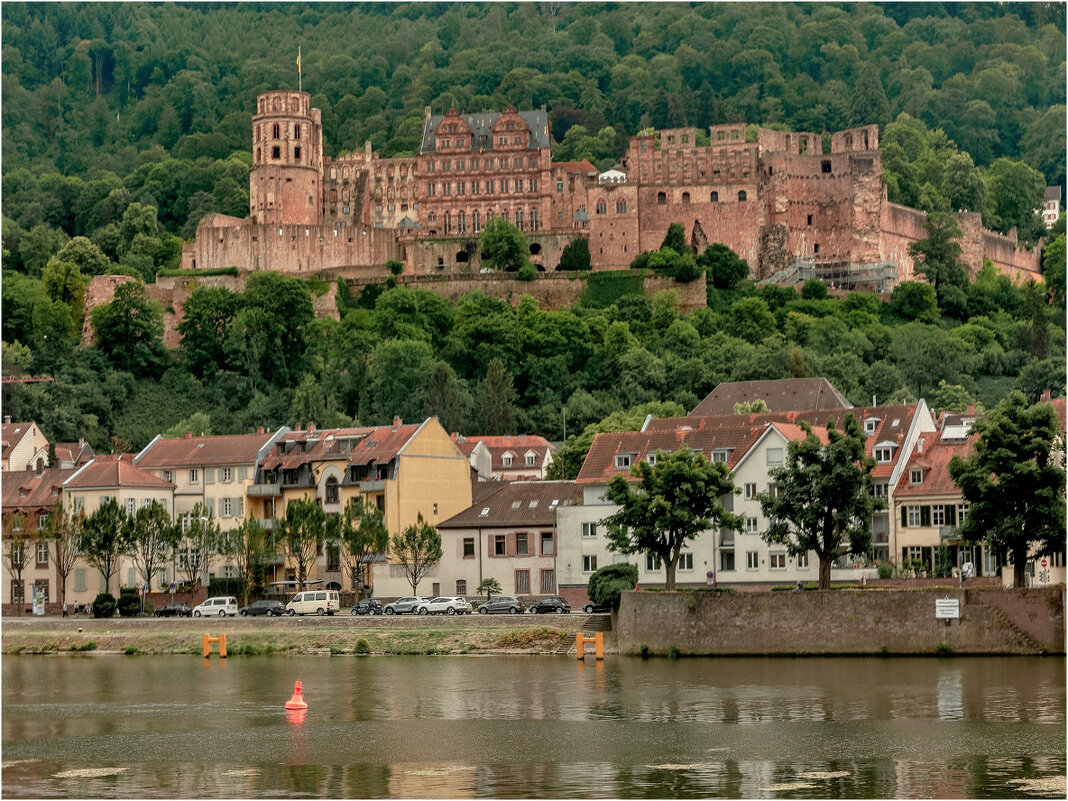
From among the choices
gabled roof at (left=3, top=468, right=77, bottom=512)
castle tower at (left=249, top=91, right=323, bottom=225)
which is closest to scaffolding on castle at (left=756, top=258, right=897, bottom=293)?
castle tower at (left=249, top=91, right=323, bottom=225)

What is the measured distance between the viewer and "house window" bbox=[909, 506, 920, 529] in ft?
242

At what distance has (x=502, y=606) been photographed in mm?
72625

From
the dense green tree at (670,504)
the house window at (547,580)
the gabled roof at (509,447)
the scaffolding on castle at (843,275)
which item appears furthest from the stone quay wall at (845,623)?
the scaffolding on castle at (843,275)

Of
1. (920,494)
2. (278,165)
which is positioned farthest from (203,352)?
(920,494)

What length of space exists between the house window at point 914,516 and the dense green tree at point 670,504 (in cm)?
794

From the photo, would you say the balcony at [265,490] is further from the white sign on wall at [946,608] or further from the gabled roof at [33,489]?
the white sign on wall at [946,608]

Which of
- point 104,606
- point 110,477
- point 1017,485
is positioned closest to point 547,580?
point 104,606

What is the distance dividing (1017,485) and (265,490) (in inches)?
1430

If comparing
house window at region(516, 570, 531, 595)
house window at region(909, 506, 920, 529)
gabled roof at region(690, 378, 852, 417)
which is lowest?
Answer: house window at region(516, 570, 531, 595)

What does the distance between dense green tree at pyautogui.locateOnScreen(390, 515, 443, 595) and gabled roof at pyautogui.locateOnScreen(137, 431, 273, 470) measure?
1107cm

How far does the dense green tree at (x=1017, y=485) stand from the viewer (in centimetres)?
6297

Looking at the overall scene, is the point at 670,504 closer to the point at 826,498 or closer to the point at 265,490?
the point at 826,498

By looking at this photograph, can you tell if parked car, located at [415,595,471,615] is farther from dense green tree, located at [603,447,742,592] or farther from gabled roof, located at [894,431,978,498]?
gabled roof, located at [894,431,978,498]

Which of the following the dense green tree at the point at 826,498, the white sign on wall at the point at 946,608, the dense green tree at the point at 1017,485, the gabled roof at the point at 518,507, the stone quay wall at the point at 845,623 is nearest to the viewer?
the stone quay wall at the point at 845,623
